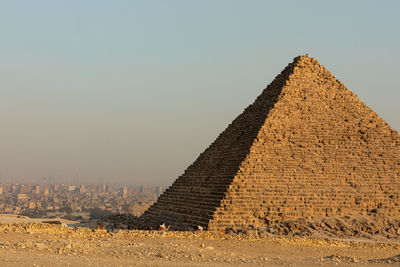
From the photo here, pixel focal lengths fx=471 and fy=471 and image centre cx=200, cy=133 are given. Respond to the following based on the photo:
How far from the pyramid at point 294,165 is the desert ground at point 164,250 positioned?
4.98m

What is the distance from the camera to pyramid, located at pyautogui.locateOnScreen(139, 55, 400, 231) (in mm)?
25406

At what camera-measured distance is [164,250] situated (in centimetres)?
1390

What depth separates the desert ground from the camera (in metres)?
11.9

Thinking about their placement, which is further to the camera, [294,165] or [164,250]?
[294,165]

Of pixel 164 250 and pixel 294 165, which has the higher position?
pixel 294 165

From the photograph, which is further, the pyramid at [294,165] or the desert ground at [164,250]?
the pyramid at [294,165]

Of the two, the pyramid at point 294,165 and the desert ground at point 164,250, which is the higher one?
the pyramid at point 294,165

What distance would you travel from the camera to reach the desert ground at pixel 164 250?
11.9m

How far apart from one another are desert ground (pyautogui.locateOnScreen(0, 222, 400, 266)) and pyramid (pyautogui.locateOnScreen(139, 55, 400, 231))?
4.98m

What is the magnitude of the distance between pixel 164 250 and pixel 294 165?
600 inches

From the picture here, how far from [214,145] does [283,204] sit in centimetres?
1056

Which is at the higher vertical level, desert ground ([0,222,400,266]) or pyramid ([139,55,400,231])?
pyramid ([139,55,400,231])

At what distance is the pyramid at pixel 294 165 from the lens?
2541cm

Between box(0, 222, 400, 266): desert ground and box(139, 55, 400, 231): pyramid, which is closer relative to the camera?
box(0, 222, 400, 266): desert ground
